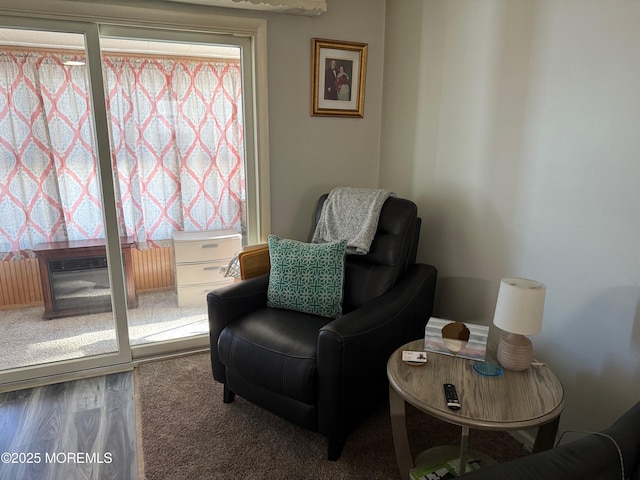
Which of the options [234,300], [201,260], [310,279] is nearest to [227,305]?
[234,300]

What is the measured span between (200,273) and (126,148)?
2.86 feet

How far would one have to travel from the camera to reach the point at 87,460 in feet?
5.92

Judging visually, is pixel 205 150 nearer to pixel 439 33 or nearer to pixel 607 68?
pixel 439 33

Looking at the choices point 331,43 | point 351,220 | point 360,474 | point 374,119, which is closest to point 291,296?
point 351,220

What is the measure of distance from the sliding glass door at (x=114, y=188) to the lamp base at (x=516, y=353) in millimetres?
1695

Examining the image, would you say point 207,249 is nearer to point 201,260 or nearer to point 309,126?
point 201,260

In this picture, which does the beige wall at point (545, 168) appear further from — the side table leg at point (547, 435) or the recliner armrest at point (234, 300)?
the recliner armrest at point (234, 300)

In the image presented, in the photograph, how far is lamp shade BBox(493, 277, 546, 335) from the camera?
4.64 feet

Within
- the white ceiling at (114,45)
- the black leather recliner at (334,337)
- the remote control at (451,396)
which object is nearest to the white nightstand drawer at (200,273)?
the black leather recliner at (334,337)

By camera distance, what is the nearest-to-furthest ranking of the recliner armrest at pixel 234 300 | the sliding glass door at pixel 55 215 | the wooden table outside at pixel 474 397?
the wooden table outside at pixel 474 397 → the recliner armrest at pixel 234 300 → the sliding glass door at pixel 55 215

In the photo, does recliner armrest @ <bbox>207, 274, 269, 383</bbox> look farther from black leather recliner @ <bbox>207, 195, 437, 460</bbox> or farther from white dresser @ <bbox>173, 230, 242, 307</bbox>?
white dresser @ <bbox>173, 230, 242, 307</bbox>

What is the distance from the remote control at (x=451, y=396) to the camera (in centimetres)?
131

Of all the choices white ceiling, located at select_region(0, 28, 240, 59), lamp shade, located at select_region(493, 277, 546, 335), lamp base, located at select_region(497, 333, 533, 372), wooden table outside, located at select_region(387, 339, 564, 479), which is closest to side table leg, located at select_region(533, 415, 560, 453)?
wooden table outside, located at select_region(387, 339, 564, 479)

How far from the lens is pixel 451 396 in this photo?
4.45ft
